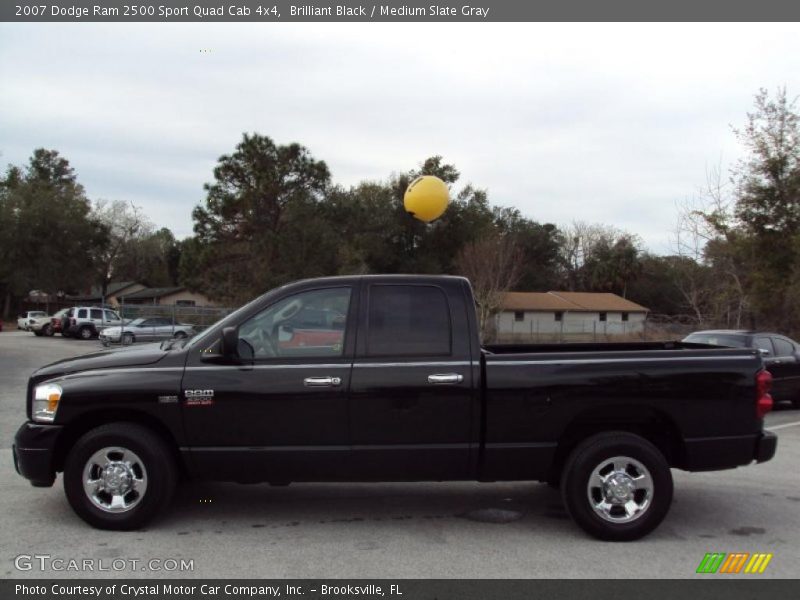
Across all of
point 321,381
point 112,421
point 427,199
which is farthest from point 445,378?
point 427,199

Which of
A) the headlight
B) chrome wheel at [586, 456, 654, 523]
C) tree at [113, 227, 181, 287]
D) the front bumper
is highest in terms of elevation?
tree at [113, 227, 181, 287]

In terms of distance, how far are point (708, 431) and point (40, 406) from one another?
201 inches

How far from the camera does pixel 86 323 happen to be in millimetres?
34250

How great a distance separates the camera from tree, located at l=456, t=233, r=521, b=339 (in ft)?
145

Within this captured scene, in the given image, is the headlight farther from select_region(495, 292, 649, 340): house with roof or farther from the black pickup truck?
select_region(495, 292, 649, 340): house with roof

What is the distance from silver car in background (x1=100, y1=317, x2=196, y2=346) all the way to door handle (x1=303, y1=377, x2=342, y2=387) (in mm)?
23999

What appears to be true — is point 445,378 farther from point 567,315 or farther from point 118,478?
point 567,315

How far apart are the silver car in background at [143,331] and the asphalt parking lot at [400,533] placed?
22.8 meters

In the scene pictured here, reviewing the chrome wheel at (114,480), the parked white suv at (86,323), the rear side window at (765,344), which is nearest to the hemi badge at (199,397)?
the chrome wheel at (114,480)

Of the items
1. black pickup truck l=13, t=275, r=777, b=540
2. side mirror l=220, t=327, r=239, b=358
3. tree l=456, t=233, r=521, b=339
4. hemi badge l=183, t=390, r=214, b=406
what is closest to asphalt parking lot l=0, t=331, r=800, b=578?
black pickup truck l=13, t=275, r=777, b=540

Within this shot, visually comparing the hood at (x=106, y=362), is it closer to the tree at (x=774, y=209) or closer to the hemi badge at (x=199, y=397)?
the hemi badge at (x=199, y=397)

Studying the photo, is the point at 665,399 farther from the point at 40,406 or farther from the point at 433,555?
the point at 40,406

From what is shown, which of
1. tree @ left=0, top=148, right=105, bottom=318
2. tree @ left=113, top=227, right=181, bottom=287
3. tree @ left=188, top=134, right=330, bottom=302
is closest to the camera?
tree @ left=188, top=134, right=330, bottom=302
